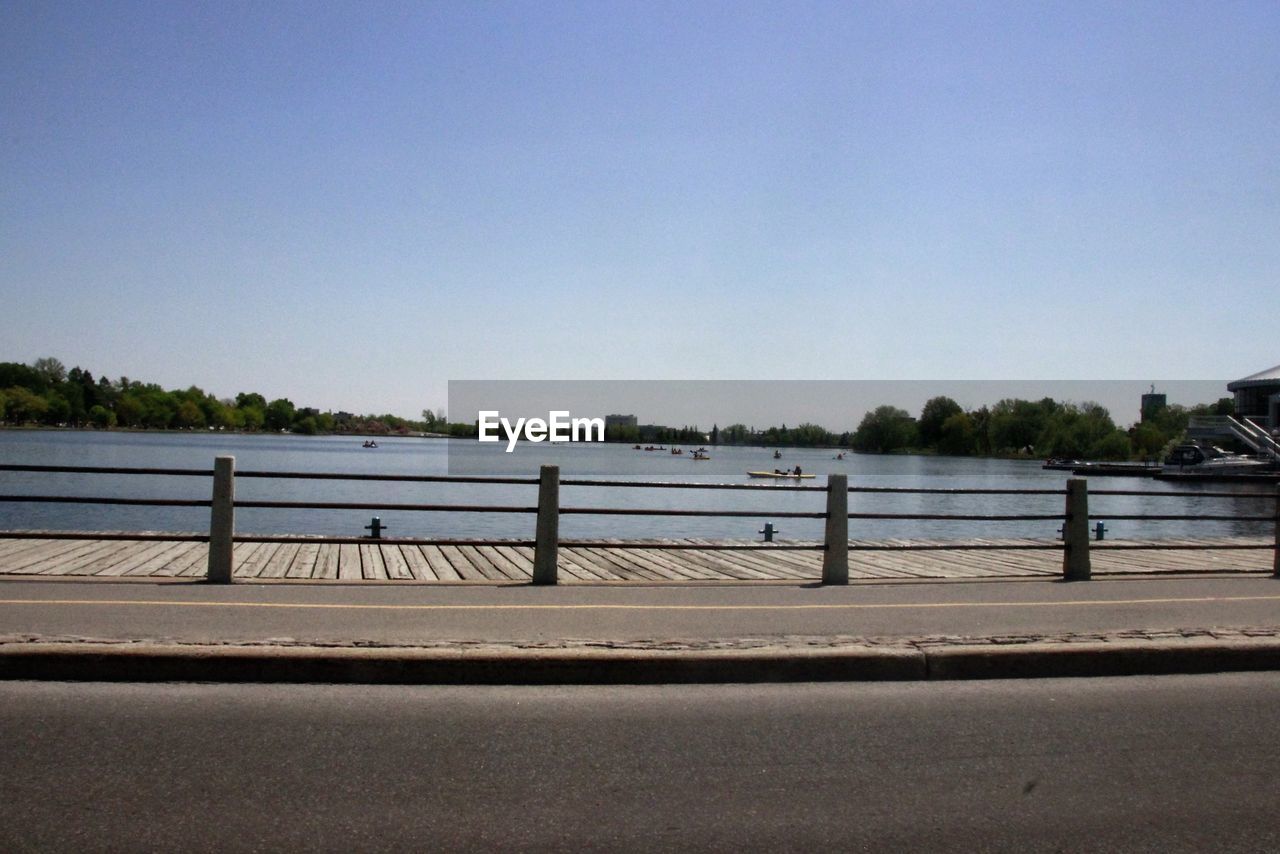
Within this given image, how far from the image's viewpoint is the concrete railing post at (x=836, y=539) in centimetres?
1112

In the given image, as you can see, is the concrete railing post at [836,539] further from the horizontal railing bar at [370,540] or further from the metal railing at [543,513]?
the horizontal railing bar at [370,540]

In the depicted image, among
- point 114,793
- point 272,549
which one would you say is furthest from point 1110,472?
point 114,793

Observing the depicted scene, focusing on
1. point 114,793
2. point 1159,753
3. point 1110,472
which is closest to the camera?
point 114,793

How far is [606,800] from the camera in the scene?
4.68 meters

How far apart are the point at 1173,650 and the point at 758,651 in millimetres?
3177

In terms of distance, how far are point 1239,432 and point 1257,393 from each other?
13326 millimetres

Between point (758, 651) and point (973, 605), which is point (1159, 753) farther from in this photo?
point (973, 605)

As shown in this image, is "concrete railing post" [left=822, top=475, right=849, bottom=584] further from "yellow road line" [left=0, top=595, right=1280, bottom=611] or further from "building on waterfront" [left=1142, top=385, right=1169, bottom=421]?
"building on waterfront" [left=1142, top=385, right=1169, bottom=421]

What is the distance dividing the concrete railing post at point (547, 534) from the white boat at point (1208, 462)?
88.1 meters

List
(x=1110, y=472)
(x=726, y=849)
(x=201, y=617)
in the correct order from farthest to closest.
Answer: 1. (x=1110, y=472)
2. (x=201, y=617)
3. (x=726, y=849)

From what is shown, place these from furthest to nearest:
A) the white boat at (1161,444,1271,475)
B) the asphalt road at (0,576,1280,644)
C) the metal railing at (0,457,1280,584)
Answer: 1. the white boat at (1161,444,1271,475)
2. the metal railing at (0,457,1280,584)
3. the asphalt road at (0,576,1280,644)

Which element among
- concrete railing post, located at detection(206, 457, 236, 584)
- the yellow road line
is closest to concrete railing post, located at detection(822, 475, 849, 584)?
the yellow road line

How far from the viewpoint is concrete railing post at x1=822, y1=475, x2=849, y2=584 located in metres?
11.1

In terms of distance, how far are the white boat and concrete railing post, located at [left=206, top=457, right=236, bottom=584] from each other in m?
90.2
